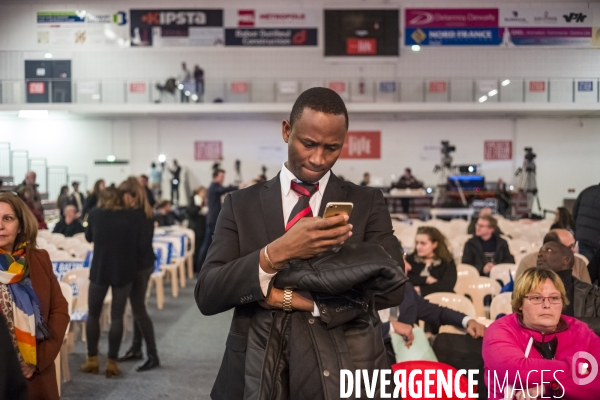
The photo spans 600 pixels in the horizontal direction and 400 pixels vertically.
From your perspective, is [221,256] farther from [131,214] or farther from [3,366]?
[131,214]

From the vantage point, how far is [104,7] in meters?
22.5

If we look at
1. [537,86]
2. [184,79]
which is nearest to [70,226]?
[184,79]

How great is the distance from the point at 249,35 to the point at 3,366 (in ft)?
70.3

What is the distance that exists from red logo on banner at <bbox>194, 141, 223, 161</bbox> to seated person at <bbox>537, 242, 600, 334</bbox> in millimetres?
20821

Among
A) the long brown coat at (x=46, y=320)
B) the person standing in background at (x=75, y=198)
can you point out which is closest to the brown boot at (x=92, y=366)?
the long brown coat at (x=46, y=320)

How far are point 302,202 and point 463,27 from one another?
20.9 meters

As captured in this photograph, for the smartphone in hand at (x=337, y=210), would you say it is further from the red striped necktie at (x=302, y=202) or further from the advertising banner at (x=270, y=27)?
the advertising banner at (x=270, y=27)

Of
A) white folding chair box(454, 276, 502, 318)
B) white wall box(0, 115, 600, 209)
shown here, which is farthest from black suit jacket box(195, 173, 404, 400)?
white wall box(0, 115, 600, 209)

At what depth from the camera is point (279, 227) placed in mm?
1552

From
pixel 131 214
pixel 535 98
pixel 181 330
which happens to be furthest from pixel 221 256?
pixel 535 98

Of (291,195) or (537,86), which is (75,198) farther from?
(291,195)

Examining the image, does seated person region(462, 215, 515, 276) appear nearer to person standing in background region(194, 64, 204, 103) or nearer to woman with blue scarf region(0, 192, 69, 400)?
woman with blue scarf region(0, 192, 69, 400)

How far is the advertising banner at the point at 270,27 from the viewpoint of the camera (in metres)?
22.1

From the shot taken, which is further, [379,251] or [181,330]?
[181,330]
